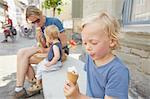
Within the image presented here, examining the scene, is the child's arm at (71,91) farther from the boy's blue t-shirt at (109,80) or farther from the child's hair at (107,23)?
the child's hair at (107,23)

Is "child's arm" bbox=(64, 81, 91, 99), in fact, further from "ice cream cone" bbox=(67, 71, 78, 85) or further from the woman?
the woman

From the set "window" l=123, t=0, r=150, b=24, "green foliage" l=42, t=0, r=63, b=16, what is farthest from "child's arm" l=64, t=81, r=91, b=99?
"green foliage" l=42, t=0, r=63, b=16

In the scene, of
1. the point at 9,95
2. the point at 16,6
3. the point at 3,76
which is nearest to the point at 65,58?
the point at 9,95

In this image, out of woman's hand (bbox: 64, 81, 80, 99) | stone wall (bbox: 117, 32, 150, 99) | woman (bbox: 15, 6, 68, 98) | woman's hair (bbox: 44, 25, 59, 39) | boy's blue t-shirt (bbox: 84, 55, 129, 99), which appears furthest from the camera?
woman (bbox: 15, 6, 68, 98)

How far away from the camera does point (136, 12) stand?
141 inches

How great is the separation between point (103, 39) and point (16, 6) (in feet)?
107

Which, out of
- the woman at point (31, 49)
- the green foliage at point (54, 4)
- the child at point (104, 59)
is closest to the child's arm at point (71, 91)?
the child at point (104, 59)

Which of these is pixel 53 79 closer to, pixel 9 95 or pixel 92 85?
pixel 9 95

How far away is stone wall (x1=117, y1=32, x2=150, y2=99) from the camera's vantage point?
2.76m

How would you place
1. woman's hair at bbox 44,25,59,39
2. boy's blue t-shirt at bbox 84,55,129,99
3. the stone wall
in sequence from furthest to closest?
woman's hair at bbox 44,25,59,39 < the stone wall < boy's blue t-shirt at bbox 84,55,129,99

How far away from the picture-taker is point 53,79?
9.99 feet

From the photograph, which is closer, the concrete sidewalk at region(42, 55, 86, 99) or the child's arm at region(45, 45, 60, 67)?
the concrete sidewalk at region(42, 55, 86, 99)

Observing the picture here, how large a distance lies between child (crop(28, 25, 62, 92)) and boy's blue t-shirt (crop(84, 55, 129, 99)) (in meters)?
1.73

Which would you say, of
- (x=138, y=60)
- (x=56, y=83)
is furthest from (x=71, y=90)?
(x=138, y=60)
